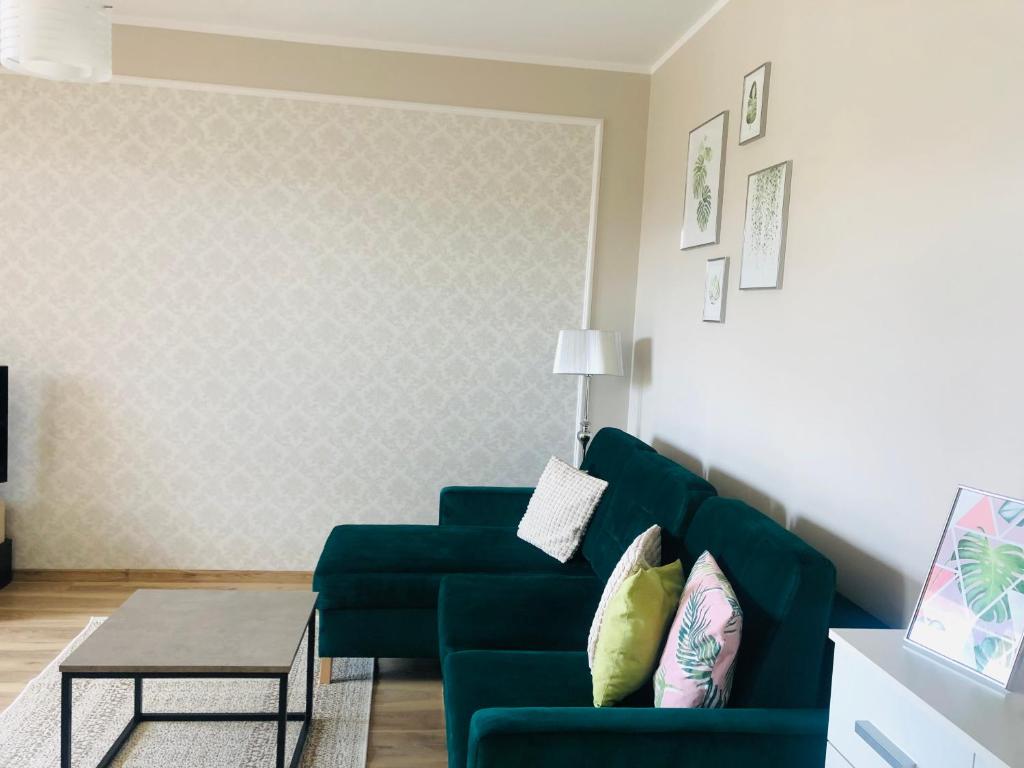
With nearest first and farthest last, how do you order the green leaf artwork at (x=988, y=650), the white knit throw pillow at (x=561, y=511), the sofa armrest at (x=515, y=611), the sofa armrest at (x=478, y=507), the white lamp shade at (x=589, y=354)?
the green leaf artwork at (x=988, y=650)
the sofa armrest at (x=515, y=611)
the white knit throw pillow at (x=561, y=511)
the sofa armrest at (x=478, y=507)
the white lamp shade at (x=589, y=354)

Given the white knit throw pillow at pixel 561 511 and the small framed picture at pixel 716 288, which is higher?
the small framed picture at pixel 716 288

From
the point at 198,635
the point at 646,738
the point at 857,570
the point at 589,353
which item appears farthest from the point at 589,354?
the point at 646,738

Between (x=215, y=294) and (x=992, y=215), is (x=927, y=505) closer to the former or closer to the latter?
(x=992, y=215)

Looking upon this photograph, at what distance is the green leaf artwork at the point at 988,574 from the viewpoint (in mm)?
1337

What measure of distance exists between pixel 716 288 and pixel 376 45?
2.09 m

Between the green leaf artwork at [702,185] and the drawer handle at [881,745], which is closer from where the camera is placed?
the drawer handle at [881,745]

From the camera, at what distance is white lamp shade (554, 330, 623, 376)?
12.5 ft

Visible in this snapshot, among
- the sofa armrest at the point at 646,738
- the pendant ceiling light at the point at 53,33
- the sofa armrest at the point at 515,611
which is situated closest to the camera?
the sofa armrest at the point at 646,738

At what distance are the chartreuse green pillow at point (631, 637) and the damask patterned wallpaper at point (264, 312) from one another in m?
2.25

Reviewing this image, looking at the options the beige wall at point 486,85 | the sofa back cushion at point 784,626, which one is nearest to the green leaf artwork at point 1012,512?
the sofa back cushion at point 784,626

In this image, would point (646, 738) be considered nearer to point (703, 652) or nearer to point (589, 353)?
point (703, 652)

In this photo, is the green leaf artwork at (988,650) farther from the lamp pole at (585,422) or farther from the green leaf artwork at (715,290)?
the lamp pole at (585,422)

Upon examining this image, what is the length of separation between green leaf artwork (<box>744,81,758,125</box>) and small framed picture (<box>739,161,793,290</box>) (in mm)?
198

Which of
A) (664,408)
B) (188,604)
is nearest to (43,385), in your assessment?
(188,604)
